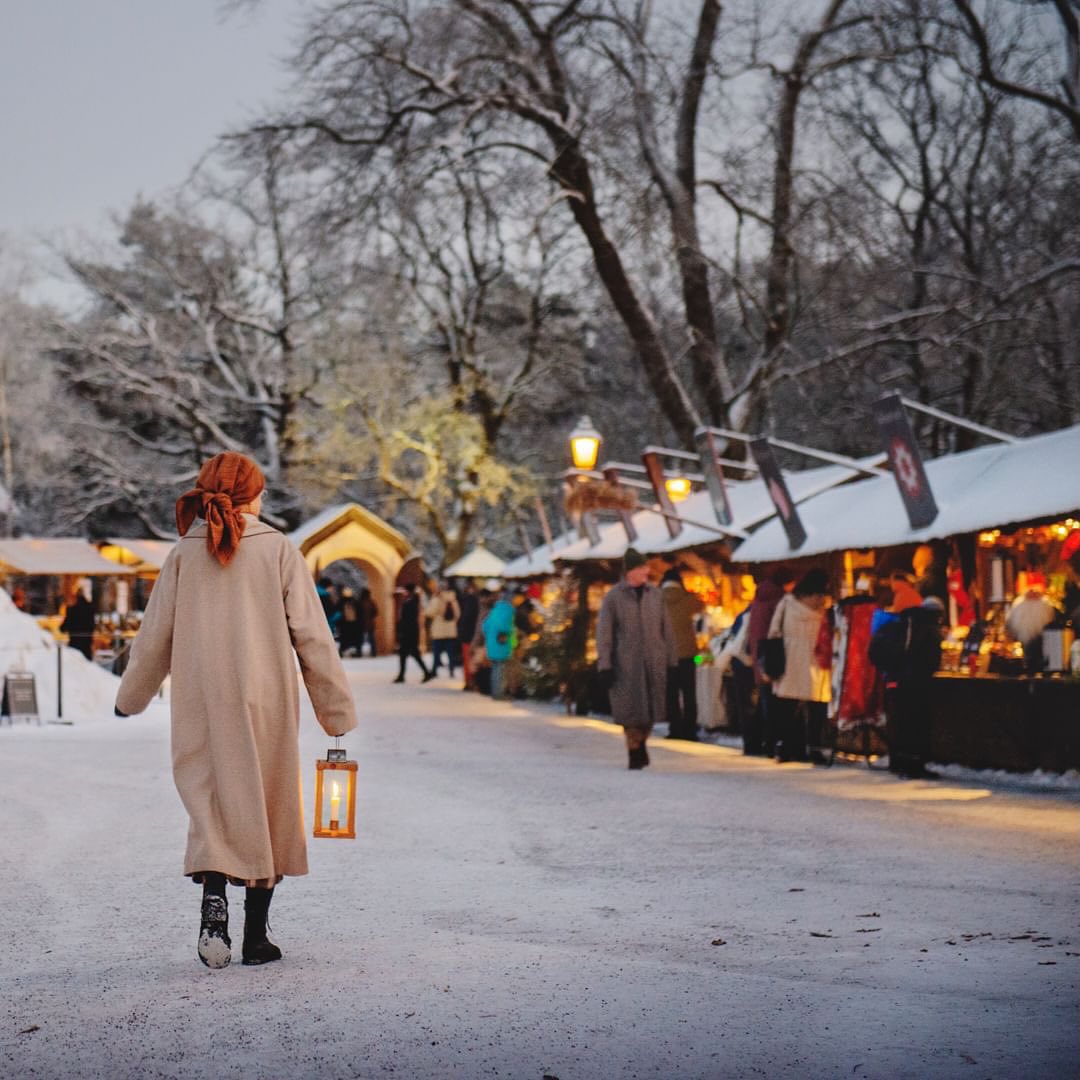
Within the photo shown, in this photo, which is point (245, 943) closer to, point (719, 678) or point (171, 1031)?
point (171, 1031)

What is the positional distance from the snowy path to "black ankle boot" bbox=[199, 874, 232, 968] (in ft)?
0.22

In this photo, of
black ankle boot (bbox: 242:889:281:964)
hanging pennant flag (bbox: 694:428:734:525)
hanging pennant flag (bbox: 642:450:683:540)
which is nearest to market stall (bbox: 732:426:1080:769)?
hanging pennant flag (bbox: 694:428:734:525)

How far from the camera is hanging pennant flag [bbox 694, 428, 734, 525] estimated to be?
2061 cm

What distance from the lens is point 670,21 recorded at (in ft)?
76.2

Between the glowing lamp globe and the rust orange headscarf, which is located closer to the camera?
the rust orange headscarf

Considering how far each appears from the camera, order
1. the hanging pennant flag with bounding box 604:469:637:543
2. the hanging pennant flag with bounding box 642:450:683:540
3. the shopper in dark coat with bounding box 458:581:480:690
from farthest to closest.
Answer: the shopper in dark coat with bounding box 458:581:480:690
the hanging pennant flag with bounding box 604:469:637:543
the hanging pennant flag with bounding box 642:450:683:540

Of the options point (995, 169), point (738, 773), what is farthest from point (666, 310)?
point (738, 773)

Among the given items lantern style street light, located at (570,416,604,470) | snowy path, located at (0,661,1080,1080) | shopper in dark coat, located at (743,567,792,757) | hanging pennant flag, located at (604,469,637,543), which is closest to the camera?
snowy path, located at (0,661,1080,1080)

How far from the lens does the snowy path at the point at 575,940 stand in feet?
15.2

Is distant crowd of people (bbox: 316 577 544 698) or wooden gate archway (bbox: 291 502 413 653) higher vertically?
wooden gate archway (bbox: 291 502 413 653)

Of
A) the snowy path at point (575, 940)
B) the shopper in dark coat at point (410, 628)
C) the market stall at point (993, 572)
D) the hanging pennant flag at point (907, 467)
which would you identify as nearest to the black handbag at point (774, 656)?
the market stall at point (993, 572)

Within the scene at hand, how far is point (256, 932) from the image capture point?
5859 mm

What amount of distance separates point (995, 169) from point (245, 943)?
87.5 feet

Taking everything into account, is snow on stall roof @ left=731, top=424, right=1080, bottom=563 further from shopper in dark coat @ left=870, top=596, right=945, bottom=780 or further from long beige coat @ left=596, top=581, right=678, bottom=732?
long beige coat @ left=596, top=581, right=678, bottom=732
